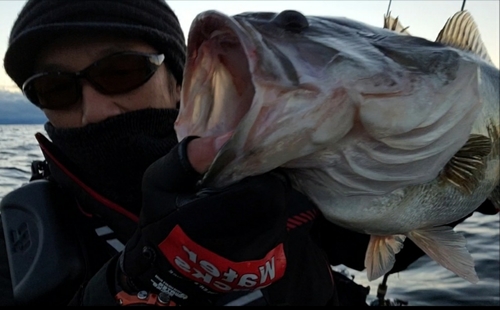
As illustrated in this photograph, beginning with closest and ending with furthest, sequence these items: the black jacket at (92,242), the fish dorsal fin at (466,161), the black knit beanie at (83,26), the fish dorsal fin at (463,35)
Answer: the fish dorsal fin at (466,161) → the fish dorsal fin at (463,35) → the black jacket at (92,242) → the black knit beanie at (83,26)

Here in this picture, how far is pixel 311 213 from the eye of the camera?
2.62 metres

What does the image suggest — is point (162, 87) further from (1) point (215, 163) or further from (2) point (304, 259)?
(1) point (215, 163)

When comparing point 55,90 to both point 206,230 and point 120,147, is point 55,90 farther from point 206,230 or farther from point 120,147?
point 206,230

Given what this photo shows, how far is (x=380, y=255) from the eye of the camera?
211cm

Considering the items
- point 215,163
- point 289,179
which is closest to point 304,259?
point 289,179

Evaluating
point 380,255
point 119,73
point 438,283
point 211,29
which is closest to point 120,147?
point 119,73

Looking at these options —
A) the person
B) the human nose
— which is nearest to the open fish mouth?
the person

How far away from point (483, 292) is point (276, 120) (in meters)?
4.91

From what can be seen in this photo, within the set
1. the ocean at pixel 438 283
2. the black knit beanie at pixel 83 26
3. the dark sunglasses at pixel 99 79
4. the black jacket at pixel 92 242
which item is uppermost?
the black knit beanie at pixel 83 26

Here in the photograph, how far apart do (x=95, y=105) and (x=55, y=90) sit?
229 millimetres

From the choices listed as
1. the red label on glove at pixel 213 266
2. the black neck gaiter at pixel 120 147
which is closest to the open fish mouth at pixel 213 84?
the red label on glove at pixel 213 266

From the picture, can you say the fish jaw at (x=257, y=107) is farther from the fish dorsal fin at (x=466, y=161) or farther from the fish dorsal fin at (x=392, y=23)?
the fish dorsal fin at (x=392, y=23)

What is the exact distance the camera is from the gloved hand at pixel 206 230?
1.55 meters

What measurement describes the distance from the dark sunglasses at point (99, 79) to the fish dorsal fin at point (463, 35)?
1469 mm
